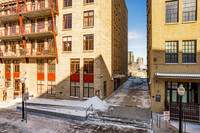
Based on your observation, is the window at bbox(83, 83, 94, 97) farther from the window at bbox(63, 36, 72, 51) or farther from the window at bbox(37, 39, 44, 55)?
the window at bbox(37, 39, 44, 55)

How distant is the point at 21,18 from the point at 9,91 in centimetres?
1200

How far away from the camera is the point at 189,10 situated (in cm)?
1267

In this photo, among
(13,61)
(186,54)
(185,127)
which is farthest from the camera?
(13,61)

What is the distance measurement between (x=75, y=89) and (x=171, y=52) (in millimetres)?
13490

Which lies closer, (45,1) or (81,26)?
(81,26)

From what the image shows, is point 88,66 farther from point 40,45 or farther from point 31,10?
point 31,10

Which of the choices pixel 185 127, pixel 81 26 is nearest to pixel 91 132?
pixel 185 127

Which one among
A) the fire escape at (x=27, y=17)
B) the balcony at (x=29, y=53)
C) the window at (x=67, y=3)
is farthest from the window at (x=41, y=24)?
the window at (x=67, y=3)

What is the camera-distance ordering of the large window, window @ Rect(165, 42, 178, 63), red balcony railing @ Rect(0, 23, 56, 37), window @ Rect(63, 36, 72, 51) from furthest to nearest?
red balcony railing @ Rect(0, 23, 56, 37) < window @ Rect(63, 36, 72, 51) < window @ Rect(165, 42, 178, 63) < the large window

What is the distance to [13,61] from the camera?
22484mm

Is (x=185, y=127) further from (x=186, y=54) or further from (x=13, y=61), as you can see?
(x=13, y=61)

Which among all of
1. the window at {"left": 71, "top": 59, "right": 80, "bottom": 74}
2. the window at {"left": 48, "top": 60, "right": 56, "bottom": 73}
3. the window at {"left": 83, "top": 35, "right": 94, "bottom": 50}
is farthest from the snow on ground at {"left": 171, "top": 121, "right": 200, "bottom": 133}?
the window at {"left": 48, "top": 60, "right": 56, "bottom": 73}

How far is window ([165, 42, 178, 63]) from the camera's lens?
12984mm

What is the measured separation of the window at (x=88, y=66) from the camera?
17.7 m
